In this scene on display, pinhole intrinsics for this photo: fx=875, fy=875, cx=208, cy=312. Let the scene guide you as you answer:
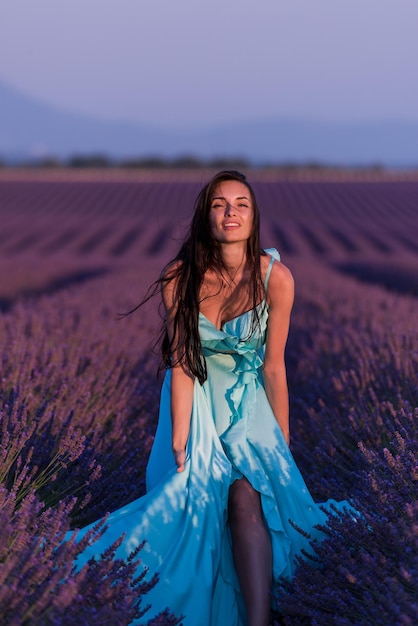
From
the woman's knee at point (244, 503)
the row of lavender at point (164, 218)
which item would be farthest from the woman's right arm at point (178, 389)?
the row of lavender at point (164, 218)

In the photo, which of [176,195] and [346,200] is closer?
[346,200]

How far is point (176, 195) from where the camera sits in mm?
25891

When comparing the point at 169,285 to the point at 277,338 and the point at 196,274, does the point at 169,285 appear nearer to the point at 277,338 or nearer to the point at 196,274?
the point at 196,274

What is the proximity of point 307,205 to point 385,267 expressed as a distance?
13714 millimetres

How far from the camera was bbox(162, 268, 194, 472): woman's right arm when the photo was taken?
2.60 meters

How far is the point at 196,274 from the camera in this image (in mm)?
2725

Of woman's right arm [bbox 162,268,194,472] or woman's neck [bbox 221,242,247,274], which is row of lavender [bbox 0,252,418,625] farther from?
woman's neck [bbox 221,242,247,274]

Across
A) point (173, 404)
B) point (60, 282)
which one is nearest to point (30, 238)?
point (60, 282)

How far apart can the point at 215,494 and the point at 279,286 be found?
67 centimetres

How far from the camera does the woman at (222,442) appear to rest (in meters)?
2.42

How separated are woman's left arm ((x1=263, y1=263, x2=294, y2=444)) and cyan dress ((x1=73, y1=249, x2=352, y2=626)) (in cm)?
3

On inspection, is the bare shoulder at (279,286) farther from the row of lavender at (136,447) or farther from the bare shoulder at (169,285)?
the row of lavender at (136,447)

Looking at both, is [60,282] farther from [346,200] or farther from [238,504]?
[346,200]

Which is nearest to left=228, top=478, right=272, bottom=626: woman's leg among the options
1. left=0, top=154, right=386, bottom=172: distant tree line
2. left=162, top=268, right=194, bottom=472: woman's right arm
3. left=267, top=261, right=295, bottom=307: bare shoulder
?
left=162, top=268, right=194, bottom=472: woman's right arm
